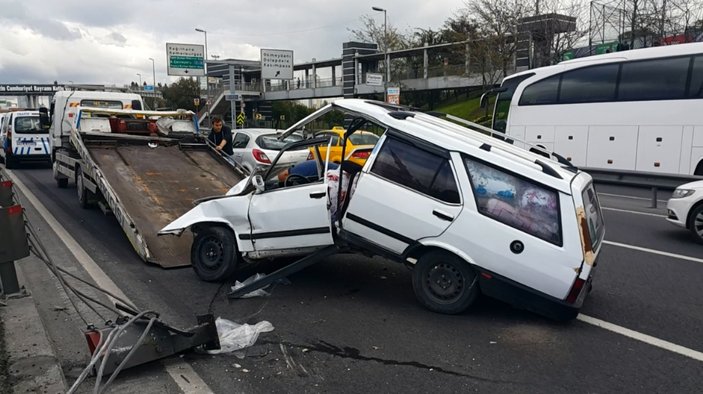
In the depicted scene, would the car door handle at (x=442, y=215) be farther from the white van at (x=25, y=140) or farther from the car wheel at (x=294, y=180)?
the white van at (x=25, y=140)

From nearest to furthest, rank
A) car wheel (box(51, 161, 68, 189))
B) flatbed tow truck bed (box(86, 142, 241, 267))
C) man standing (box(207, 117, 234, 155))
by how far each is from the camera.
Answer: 1. flatbed tow truck bed (box(86, 142, 241, 267))
2. man standing (box(207, 117, 234, 155))
3. car wheel (box(51, 161, 68, 189))

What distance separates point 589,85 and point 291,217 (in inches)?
514

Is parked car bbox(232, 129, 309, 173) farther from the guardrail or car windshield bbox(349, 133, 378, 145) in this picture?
the guardrail

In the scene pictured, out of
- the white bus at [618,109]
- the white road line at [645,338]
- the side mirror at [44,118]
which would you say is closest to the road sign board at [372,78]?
the white bus at [618,109]

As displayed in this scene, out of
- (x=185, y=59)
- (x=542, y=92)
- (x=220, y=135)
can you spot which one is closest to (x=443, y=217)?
(x=220, y=135)

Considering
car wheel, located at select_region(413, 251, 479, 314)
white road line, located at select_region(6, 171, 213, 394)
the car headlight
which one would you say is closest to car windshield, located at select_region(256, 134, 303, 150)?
white road line, located at select_region(6, 171, 213, 394)

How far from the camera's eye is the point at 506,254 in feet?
16.0

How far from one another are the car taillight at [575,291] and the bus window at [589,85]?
12.4m

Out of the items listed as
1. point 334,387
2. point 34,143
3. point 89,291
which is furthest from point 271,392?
point 34,143

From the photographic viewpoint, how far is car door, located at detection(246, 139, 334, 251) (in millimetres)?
5621

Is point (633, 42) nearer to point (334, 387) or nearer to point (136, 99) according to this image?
point (136, 99)

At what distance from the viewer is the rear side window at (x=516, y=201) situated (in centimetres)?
481

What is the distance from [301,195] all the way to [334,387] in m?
2.30

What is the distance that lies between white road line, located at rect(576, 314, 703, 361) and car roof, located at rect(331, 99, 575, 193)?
1.35 m
